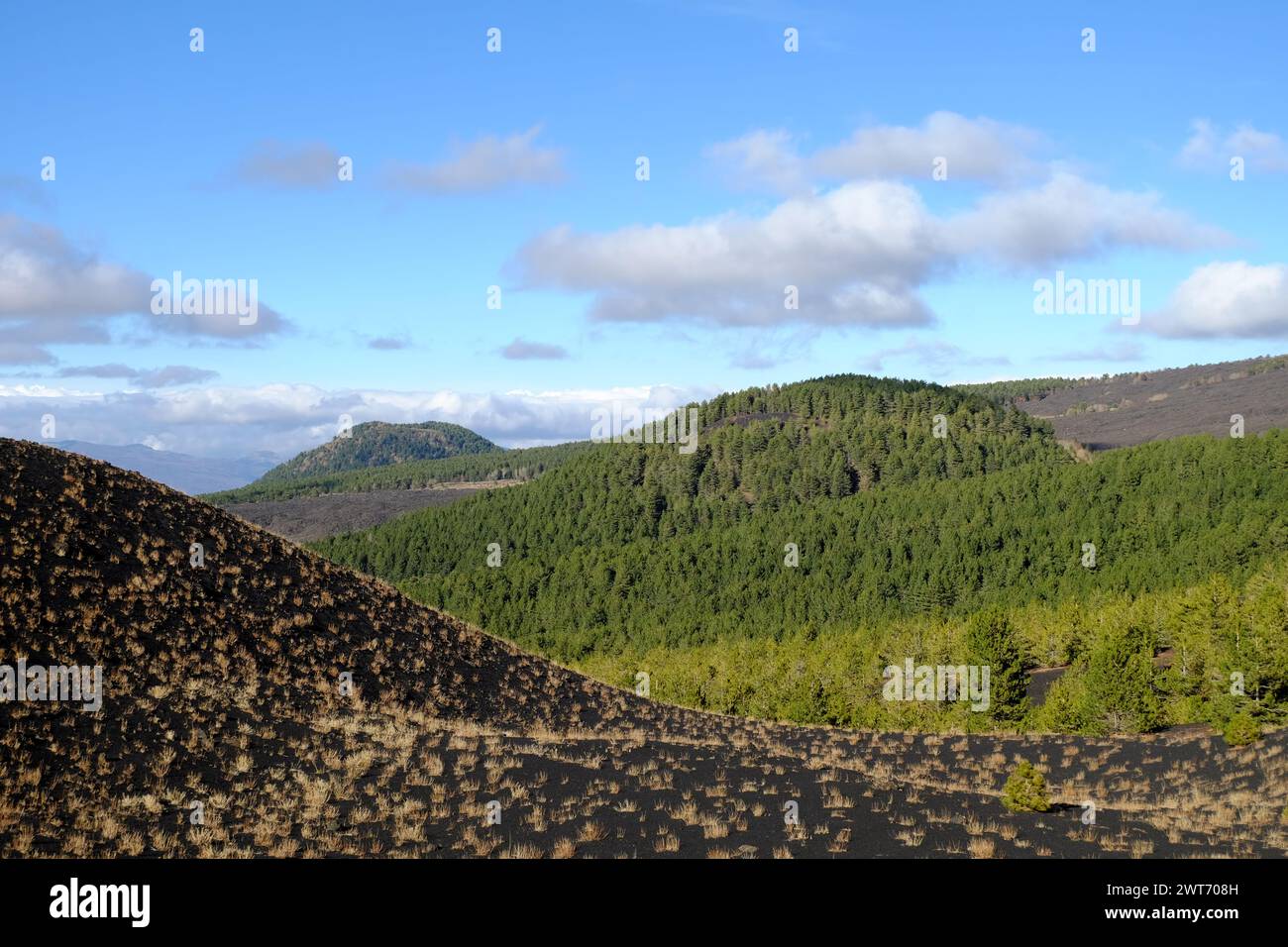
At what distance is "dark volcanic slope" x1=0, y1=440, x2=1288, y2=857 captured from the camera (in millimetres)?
21594

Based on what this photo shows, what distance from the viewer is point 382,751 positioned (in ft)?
98.2

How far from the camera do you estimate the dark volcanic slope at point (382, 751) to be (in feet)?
70.8

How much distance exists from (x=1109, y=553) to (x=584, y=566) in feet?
321

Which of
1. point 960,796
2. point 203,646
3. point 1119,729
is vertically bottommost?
point 1119,729
